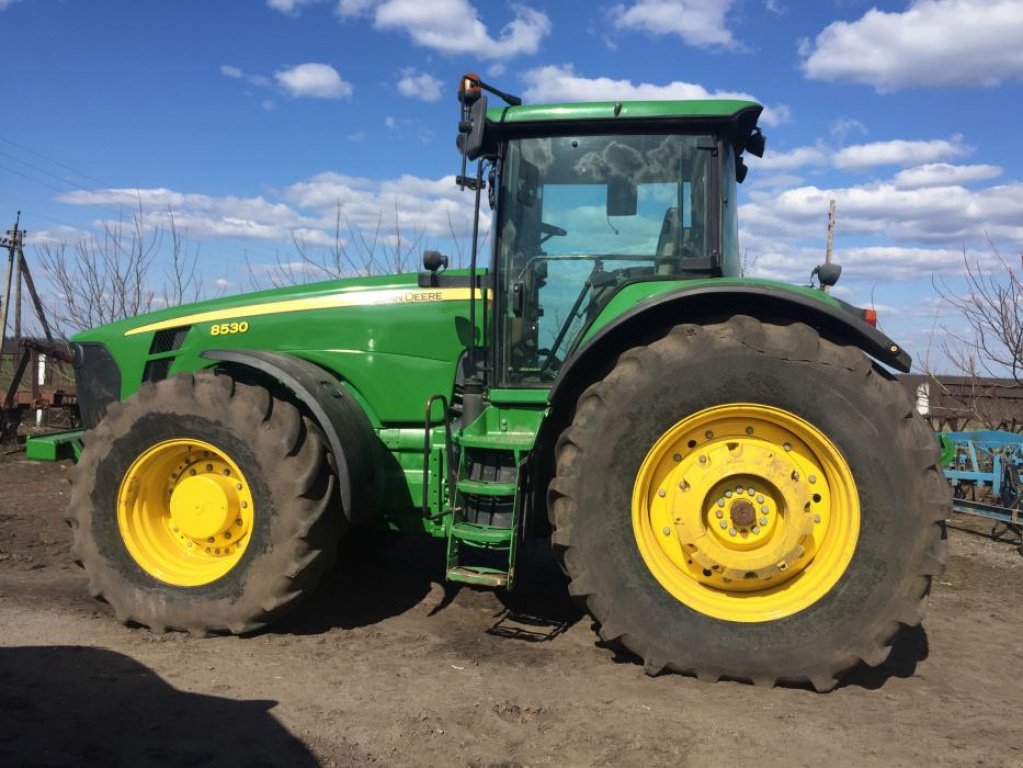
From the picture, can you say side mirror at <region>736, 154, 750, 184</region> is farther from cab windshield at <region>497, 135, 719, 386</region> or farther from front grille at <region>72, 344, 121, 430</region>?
front grille at <region>72, 344, 121, 430</region>

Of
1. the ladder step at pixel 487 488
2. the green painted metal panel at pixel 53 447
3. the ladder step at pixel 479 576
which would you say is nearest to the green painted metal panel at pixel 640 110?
the ladder step at pixel 487 488

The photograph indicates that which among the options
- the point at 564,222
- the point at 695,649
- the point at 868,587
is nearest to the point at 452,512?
the point at 695,649

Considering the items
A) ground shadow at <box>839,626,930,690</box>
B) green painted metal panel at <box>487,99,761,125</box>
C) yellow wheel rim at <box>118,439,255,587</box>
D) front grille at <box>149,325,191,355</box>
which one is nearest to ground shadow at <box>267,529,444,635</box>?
yellow wheel rim at <box>118,439,255,587</box>

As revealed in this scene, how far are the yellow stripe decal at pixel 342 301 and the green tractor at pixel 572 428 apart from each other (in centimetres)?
2

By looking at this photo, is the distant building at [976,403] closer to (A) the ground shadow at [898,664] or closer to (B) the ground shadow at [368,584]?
(A) the ground shadow at [898,664]

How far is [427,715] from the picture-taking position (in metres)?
3.14

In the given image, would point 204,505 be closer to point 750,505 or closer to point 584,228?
point 584,228

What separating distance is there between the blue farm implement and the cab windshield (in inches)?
142

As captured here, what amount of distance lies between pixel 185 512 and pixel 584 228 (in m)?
2.52

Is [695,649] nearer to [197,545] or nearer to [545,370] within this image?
[545,370]

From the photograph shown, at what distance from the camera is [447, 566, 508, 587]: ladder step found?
3750 millimetres

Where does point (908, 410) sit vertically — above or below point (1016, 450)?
above

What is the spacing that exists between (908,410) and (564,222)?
1.89 metres

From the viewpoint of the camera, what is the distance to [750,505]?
3.46 m
